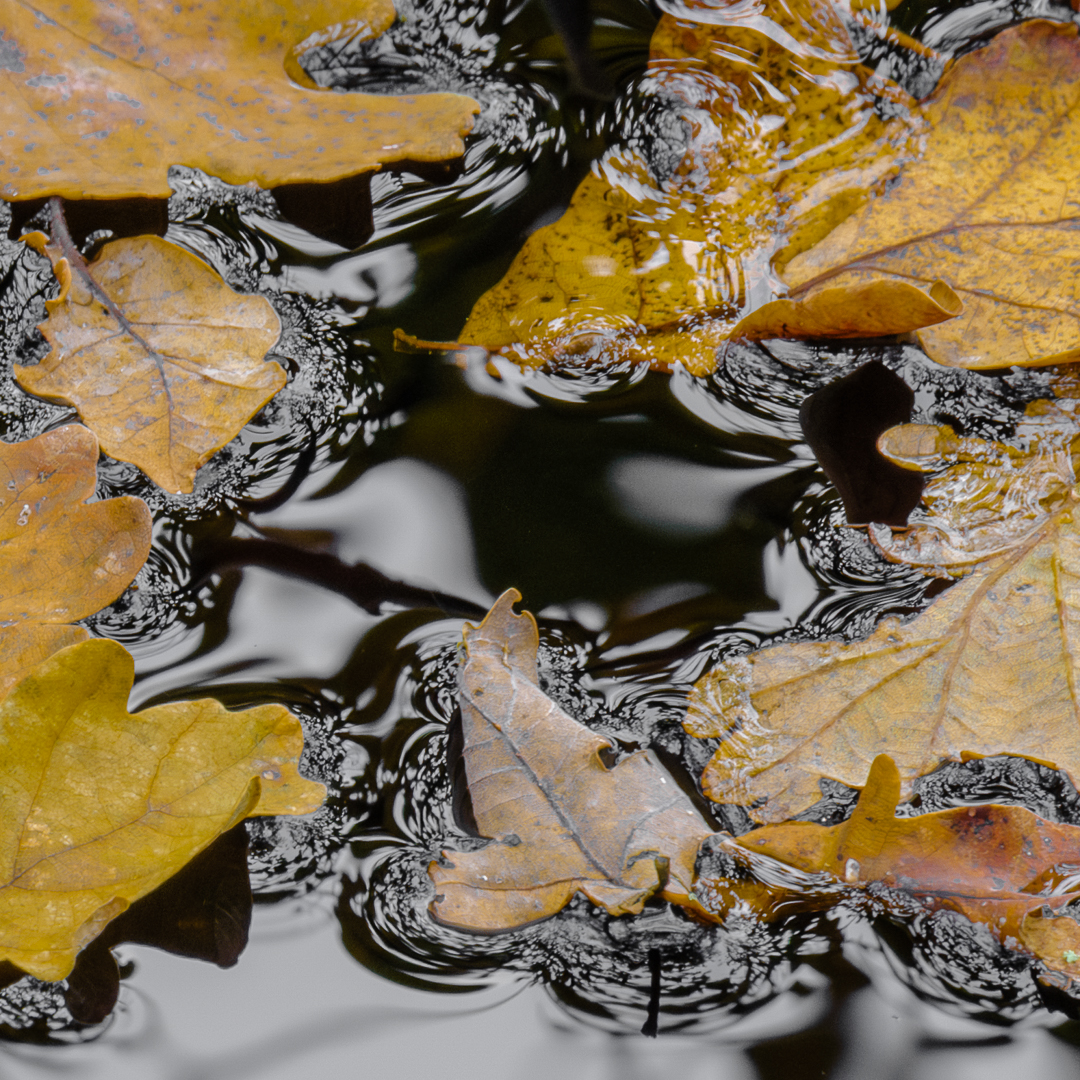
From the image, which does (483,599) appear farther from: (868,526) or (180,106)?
(180,106)

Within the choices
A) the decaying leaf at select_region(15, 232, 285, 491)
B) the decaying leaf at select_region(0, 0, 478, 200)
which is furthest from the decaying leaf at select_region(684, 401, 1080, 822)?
the decaying leaf at select_region(0, 0, 478, 200)

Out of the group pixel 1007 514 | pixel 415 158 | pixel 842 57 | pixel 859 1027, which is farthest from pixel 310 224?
pixel 859 1027

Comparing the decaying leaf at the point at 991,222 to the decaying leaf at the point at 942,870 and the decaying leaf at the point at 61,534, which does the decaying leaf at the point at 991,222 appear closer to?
the decaying leaf at the point at 942,870

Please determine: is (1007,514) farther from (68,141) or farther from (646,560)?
(68,141)

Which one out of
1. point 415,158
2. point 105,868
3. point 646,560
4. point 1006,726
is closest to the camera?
point 105,868

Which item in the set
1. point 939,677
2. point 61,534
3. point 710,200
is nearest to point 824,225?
point 710,200

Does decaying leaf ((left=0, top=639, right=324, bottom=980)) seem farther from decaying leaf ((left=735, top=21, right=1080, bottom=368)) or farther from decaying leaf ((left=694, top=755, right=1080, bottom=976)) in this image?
decaying leaf ((left=735, top=21, right=1080, bottom=368))
